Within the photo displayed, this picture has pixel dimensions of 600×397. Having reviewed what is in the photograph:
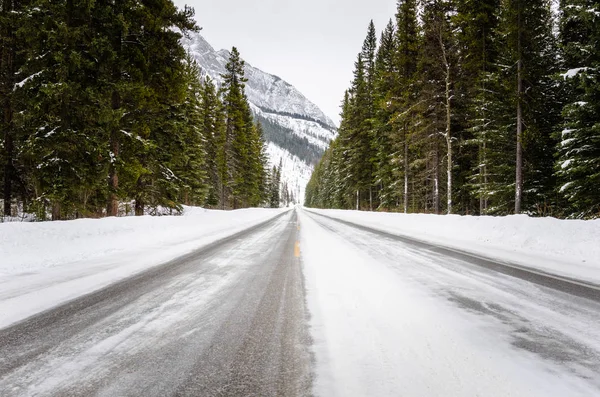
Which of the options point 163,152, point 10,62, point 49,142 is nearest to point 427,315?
point 49,142

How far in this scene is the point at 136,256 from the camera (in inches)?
263

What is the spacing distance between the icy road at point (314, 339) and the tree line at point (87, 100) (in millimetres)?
8418

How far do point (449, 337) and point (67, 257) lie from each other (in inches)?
291


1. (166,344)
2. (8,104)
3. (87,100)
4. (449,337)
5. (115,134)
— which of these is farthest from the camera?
(8,104)

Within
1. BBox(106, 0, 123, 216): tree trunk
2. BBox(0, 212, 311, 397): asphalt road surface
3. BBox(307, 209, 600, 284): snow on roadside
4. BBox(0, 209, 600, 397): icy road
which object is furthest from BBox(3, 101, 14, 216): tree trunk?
BBox(307, 209, 600, 284): snow on roadside

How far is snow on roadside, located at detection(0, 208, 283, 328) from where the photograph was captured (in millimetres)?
3732

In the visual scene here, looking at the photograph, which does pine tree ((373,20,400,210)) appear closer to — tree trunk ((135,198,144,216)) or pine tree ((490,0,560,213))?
pine tree ((490,0,560,213))

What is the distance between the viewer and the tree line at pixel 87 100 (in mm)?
9805

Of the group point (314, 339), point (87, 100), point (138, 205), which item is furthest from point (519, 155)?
Result: point (138, 205)

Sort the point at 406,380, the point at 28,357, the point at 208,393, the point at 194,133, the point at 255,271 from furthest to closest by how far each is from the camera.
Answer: the point at 194,133
the point at 255,271
the point at 28,357
the point at 406,380
the point at 208,393

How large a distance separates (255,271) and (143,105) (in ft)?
36.2

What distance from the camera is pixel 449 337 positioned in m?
2.49

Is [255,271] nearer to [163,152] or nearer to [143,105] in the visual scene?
[143,105]

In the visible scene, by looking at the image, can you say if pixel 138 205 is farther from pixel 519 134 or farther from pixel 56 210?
pixel 519 134
